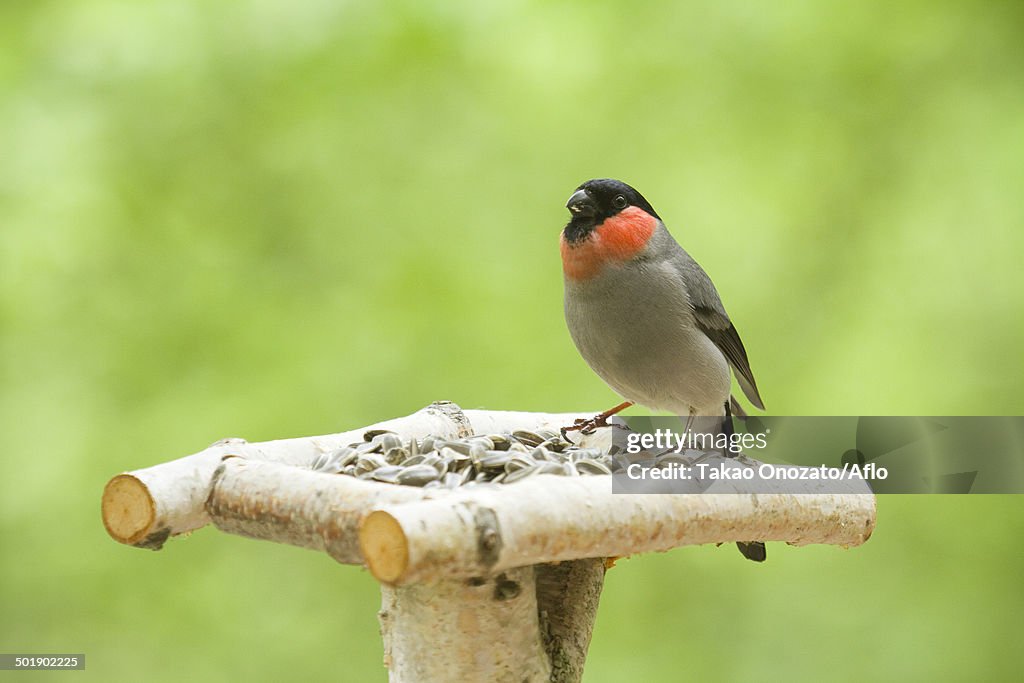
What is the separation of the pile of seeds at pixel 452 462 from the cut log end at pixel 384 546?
0.32 metres

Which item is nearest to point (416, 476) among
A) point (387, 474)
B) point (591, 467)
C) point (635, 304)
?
point (387, 474)

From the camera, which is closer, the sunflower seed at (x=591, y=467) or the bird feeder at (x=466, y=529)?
the bird feeder at (x=466, y=529)

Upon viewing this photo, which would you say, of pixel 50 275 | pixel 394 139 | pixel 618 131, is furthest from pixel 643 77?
pixel 50 275

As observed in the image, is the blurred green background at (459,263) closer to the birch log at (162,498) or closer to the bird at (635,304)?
the bird at (635,304)

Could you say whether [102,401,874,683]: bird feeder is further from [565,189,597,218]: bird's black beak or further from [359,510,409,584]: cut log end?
[565,189,597,218]: bird's black beak

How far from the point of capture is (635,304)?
2.11 metres

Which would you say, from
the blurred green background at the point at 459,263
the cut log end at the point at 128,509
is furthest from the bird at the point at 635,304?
the blurred green background at the point at 459,263

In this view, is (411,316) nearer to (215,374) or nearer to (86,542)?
(215,374)

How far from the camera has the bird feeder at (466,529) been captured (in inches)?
49.1

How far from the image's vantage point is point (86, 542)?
3.43 metres

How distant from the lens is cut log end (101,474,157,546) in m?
1.56

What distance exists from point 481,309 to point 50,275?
1437 mm

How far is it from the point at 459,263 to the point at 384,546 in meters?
2.54

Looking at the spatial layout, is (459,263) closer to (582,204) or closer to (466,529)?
(582,204)
